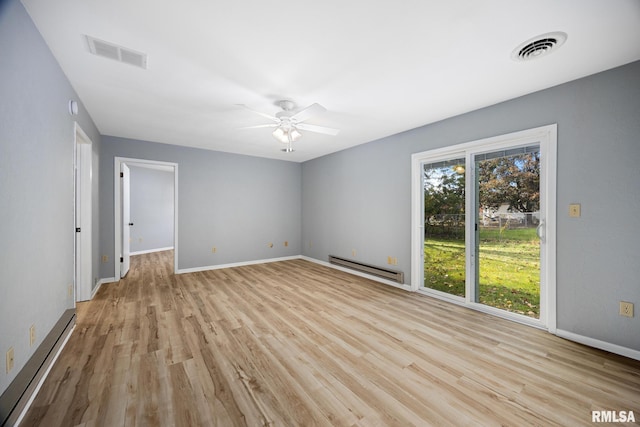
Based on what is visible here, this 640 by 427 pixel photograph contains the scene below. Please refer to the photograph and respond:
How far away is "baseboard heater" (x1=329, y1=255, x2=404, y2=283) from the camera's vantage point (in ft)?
12.9

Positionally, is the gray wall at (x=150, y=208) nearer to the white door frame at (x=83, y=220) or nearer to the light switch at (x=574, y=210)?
the white door frame at (x=83, y=220)

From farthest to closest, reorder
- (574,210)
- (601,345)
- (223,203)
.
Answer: (223,203) < (574,210) < (601,345)

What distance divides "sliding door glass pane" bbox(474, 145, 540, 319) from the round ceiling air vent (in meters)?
1.10

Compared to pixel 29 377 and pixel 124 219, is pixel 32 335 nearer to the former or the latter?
pixel 29 377

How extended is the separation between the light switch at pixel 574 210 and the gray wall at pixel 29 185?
14.0 ft

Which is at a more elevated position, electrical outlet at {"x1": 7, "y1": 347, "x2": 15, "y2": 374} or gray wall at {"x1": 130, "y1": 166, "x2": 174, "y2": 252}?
gray wall at {"x1": 130, "y1": 166, "x2": 174, "y2": 252}

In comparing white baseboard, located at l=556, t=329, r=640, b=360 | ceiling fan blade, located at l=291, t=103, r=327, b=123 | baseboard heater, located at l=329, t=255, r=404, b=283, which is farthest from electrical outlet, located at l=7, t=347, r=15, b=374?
white baseboard, located at l=556, t=329, r=640, b=360

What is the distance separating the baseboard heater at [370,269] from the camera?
3.92 meters

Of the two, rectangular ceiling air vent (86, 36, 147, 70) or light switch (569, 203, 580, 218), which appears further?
light switch (569, 203, 580, 218)

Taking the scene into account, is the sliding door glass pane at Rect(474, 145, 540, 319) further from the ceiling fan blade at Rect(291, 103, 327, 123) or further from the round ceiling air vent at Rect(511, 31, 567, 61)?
the ceiling fan blade at Rect(291, 103, 327, 123)

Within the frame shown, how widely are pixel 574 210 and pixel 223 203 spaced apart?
5.37 metres

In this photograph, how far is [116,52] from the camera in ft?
6.41

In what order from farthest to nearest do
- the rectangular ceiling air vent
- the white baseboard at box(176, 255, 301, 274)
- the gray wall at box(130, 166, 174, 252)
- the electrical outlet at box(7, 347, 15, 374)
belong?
the gray wall at box(130, 166, 174, 252) < the white baseboard at box(176, 255, 301, 274) < the rectangular ceiling air vent < the electrical outlet at box(7, 347, 15, 374)

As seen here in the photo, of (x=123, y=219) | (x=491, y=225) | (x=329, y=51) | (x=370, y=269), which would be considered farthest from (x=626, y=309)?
(x=123, y=219)
